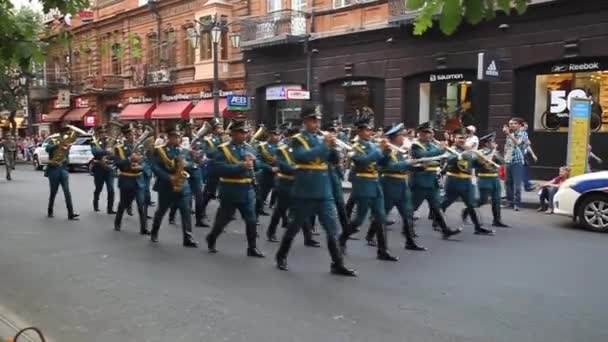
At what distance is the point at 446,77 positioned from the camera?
19656mm

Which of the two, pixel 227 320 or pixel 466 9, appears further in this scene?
pixel 227 320

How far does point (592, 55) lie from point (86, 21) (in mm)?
31478

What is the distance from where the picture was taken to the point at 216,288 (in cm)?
659

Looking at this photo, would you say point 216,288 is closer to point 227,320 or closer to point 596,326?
point 227,320

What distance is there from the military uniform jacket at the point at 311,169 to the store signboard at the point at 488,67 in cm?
1058

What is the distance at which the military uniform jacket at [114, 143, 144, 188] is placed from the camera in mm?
10531

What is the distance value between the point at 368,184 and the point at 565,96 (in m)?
11.4

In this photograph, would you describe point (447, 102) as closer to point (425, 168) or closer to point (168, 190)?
point (425, 168)

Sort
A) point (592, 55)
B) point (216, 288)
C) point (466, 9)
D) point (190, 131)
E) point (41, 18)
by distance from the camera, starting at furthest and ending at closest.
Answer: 1. point (592, 55)
2. point (190, 131)
3. point (216, 288)
4. point (41, 18)
5. point (466, 9)

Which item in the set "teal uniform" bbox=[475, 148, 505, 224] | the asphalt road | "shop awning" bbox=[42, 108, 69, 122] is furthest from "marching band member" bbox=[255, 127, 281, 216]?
"shop awning" bbox=[42, 108, 69, 122]

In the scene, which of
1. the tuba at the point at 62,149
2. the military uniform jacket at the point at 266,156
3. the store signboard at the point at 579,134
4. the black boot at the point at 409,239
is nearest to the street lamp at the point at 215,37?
the tuba at the point at 62,149

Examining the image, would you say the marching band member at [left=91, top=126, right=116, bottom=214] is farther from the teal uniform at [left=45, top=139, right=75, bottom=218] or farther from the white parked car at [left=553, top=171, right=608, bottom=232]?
the white parked car at [left=553, top=171, right=608, bottom=232]

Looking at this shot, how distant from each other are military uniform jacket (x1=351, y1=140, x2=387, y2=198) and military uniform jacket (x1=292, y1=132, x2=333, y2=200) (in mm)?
794

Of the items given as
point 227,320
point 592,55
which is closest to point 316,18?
point 592,55
